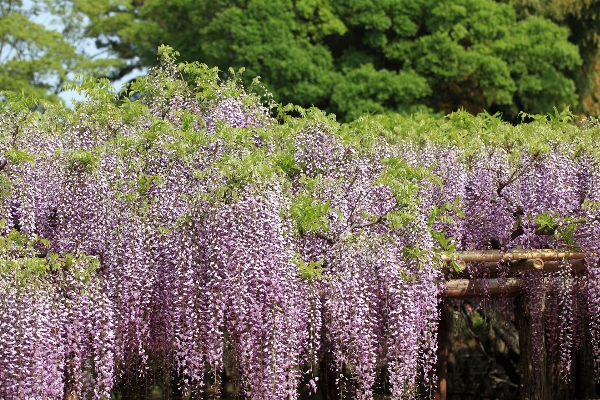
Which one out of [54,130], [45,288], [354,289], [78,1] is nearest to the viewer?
[45,288]

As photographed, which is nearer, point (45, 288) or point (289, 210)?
point (45, 288)

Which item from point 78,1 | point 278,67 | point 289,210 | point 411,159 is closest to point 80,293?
point 289,210

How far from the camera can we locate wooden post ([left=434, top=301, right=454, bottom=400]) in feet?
40.0

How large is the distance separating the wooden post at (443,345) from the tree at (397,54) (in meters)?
12.9

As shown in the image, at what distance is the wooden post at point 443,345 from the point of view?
40.0ft

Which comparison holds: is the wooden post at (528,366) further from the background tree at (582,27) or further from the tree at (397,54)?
the background tree at (582,27)

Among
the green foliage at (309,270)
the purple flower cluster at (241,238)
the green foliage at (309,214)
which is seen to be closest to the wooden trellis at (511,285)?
the purple flower cluster at (241,238)

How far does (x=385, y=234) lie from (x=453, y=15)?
59.1 feet

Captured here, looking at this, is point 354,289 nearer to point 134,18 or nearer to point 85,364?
point 85,364

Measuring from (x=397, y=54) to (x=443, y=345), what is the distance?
15.3m

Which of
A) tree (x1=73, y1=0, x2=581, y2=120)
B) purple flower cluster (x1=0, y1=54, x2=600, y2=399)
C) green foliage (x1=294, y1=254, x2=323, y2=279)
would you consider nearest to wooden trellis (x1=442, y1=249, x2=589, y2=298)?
purple flower cluster (x1=0, y1=54, x2=600, y2=399)

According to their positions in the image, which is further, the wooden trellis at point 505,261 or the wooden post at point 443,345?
the wooden post at point 443,345

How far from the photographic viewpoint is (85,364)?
345 inches

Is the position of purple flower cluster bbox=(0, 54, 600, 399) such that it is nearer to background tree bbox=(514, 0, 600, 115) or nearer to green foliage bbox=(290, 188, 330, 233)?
green foliage bbox=(290, 188, 330, 233)
